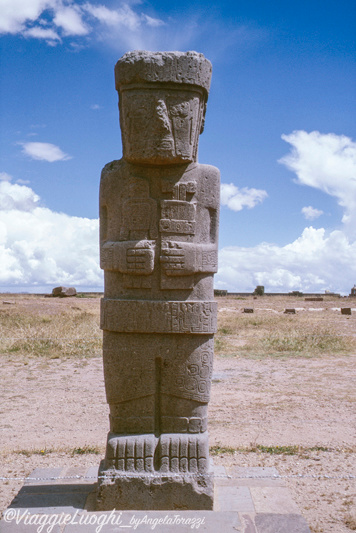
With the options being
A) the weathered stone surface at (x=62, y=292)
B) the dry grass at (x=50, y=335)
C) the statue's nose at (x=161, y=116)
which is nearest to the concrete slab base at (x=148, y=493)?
the statue's nose at (x=161, y=116)

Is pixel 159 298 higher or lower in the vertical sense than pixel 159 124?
lower

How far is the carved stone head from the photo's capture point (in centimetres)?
399

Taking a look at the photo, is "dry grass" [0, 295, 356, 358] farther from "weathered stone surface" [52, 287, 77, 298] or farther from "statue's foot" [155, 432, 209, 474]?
"weathered stone surface" [52, 287, 77, 298]

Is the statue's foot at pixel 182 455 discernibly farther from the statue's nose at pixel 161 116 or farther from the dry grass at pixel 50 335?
the dry grass at pixel 50 335

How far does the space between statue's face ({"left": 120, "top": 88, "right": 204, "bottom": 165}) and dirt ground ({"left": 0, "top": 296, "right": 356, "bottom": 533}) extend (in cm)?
281

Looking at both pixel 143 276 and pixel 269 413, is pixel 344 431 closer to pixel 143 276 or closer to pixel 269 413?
pixel 269 413

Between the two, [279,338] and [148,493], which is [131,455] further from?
[279,338]

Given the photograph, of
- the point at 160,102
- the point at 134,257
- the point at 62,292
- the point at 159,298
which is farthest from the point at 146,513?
the point at 62,292

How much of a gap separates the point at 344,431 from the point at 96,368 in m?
5.60

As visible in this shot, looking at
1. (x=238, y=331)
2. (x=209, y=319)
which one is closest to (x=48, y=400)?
(x=209, y=319)

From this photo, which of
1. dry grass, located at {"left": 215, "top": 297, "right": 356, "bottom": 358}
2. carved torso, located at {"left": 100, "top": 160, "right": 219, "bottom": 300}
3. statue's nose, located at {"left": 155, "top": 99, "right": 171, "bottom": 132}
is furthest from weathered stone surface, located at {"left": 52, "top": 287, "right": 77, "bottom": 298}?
statue's nose, located at {"left": 155, "top": 99, "right": 171, "bottom": 132}

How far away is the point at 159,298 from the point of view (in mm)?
4152

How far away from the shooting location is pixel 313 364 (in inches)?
437

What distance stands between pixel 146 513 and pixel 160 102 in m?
3.24
